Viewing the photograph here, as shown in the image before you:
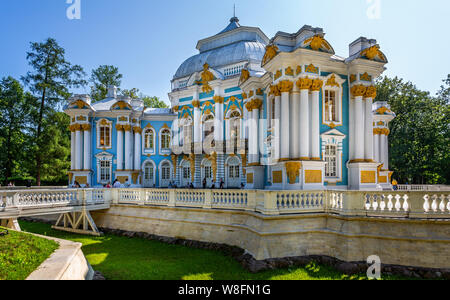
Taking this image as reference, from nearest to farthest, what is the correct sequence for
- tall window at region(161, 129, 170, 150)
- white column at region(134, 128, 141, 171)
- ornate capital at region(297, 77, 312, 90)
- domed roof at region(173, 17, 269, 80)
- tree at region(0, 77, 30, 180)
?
1. ornate capital at region(297, 77, 312, 90)
2. domed roof at region(173, 17, 269, 80)
3. white column at region(134, 128, 141, 171)
4. tall window at region(161, 129, 170, 150)
5. tree at region(0, 77, 30, 180)

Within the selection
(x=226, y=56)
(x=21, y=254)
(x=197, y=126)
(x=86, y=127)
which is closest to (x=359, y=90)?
(x=197, y=126)

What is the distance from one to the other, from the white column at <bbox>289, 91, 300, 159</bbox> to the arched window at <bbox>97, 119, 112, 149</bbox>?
52.4 ft

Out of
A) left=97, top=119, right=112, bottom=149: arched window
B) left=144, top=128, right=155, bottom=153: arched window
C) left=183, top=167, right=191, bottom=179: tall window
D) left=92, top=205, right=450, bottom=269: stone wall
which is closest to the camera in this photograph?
left=92, top=205, right=450, bottom=269: stone wall

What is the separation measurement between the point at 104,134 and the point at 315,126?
17.3m

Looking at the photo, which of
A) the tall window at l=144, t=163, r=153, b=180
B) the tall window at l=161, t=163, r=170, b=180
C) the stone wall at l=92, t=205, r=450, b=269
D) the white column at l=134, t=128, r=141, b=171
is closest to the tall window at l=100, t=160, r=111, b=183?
the white column at l=134, t=128, r=141, b=171

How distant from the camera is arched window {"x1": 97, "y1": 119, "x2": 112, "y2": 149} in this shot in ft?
75.3

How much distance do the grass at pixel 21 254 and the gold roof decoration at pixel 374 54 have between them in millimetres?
14757

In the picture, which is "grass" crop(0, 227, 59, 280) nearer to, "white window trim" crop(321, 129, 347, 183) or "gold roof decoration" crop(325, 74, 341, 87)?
"white window trim" crop(321, 129, 347, 183)

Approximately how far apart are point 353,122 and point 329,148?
1.85 metres

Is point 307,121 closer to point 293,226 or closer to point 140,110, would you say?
point 293,226

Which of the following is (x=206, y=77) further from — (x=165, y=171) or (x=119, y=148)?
(x=119, y=148)

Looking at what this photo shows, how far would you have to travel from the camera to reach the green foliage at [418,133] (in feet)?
92.7

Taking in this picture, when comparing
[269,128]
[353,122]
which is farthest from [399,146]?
[269,128]

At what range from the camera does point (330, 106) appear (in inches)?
551
